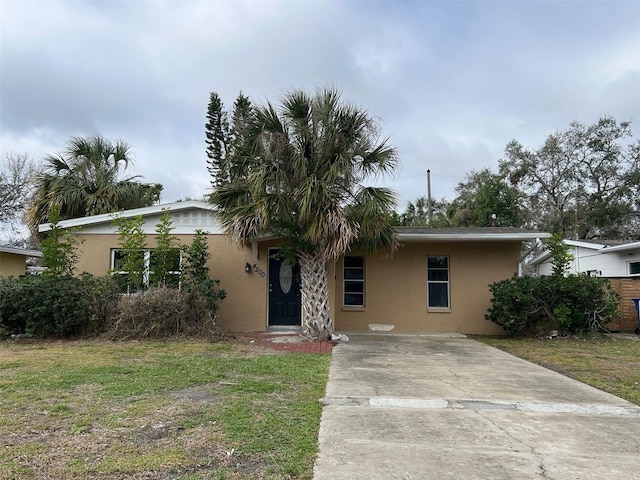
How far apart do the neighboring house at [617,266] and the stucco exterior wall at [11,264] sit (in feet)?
58.2

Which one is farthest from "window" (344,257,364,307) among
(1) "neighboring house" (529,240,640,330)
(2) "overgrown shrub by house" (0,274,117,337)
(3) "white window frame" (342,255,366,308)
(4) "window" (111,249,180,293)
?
(2) "overgrown shrub by house" (0,274,117,337)

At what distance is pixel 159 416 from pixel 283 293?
788 centimetres

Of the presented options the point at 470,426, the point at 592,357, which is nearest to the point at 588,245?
the point at 592,357

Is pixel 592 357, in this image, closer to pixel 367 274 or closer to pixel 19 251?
pixel 367 274

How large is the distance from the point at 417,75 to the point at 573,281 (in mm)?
6919

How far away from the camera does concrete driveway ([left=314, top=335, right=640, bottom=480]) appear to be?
3.31 m

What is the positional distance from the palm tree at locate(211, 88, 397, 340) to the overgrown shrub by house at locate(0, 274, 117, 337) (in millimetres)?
3339

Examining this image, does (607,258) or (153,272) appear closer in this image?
(153,272)

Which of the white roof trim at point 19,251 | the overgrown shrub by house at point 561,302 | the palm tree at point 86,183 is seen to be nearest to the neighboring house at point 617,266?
the overgrown shrub by house at point 561,302

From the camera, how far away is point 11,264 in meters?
16.2

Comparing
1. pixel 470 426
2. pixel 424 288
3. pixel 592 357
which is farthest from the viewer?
pixel 424 288

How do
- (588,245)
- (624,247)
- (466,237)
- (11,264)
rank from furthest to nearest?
(588,245)
(11,264)
(624,247)
(466,237)

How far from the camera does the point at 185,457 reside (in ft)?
11.0

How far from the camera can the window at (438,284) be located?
521 inches
